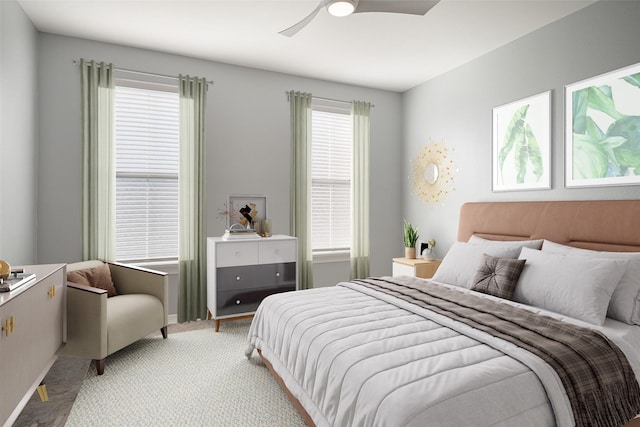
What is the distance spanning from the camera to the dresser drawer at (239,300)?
12.0 ft

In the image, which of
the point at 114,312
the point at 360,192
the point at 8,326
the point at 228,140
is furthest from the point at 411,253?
the point at 8,326

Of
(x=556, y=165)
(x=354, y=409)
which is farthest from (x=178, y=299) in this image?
(x=556, y=165)

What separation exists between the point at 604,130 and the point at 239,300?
3530 millimetres

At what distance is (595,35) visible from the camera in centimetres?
291

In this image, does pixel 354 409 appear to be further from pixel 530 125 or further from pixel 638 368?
pixel 530 125

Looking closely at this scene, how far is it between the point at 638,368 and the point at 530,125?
2.31m

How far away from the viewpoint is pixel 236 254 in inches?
147

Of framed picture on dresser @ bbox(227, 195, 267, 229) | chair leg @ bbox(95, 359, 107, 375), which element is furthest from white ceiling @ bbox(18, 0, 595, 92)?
chair leg @ bbox(95, 359, 107, 375)

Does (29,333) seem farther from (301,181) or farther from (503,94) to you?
(503,94)

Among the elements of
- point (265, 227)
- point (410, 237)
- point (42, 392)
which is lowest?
point (42, 392)

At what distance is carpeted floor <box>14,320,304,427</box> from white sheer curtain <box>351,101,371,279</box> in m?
2.10

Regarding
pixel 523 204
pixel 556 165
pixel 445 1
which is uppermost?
pixel 445 1

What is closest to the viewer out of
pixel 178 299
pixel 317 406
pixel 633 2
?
pixel 317 406

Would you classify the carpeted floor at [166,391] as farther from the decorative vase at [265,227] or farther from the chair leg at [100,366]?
the decorative vase at [265,227]
